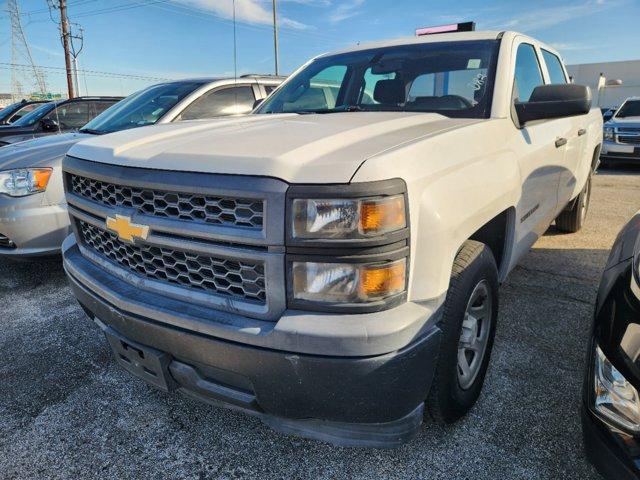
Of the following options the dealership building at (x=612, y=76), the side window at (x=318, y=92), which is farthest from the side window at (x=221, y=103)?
the dealership building at (x=612, y=76)

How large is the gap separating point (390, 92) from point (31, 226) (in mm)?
3007

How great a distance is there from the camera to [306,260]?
146 cm

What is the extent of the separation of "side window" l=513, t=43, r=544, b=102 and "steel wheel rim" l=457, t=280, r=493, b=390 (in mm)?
1245

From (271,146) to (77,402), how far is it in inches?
69.5

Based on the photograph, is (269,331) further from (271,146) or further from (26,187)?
(26,187)

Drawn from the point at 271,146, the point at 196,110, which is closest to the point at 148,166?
the point at 271,146

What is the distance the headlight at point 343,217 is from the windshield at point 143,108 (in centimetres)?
365

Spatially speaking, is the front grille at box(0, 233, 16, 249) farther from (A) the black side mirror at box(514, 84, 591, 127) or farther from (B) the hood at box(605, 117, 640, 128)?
(B) the hood at box(605, 117, 640, 128)

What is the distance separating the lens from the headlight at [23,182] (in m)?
3.70

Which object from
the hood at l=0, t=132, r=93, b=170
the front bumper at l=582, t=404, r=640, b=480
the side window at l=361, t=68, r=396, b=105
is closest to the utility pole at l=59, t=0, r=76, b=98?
the hood at l=0, t=132, r=93, b=170

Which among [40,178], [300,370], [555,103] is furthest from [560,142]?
[40,178]

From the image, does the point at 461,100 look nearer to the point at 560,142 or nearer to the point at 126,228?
the point at 560,142

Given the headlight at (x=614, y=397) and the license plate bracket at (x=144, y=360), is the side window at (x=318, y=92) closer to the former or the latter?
the license plate bracket at (x=144, y=360)

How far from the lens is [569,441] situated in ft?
6.65
